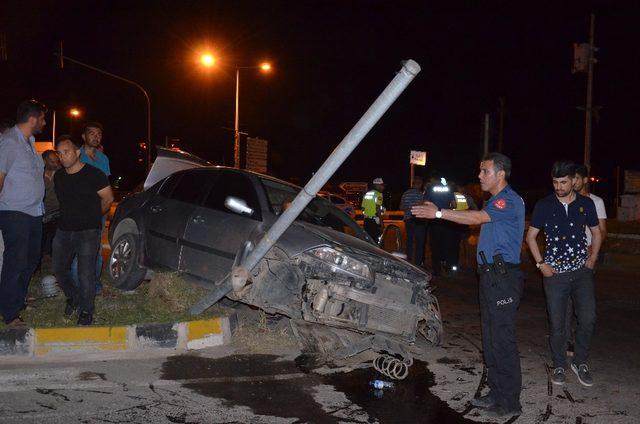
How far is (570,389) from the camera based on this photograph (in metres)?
5.33

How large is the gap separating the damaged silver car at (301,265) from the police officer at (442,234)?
155 inches

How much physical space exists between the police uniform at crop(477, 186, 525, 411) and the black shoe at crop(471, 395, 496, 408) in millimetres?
29

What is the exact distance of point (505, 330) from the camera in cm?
464

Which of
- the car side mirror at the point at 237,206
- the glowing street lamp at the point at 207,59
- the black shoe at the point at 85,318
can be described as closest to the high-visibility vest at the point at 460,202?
the car side mirror at the point at 237,206

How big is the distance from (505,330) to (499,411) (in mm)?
591

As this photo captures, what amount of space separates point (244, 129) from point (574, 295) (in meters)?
21.8

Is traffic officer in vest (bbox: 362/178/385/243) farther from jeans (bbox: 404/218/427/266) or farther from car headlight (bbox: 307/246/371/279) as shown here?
car headlight (bbox: 307/246/371/279)

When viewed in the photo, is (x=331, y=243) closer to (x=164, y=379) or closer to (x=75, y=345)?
(x=164, y=379)

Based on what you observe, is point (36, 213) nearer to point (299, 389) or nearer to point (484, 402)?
point (299, 389)

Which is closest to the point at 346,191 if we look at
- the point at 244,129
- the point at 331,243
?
the point at 244,129

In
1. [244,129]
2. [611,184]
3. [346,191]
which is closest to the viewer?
[244,129]

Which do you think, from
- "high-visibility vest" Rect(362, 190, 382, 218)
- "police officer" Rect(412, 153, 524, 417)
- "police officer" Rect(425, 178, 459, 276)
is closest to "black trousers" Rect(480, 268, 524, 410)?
"police officer" Rect(412, 153, 524, 417)

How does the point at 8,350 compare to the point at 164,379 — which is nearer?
the point at 164,379

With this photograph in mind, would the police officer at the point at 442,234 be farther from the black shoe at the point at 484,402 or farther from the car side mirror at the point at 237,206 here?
the black shoe at the point at 484,402
